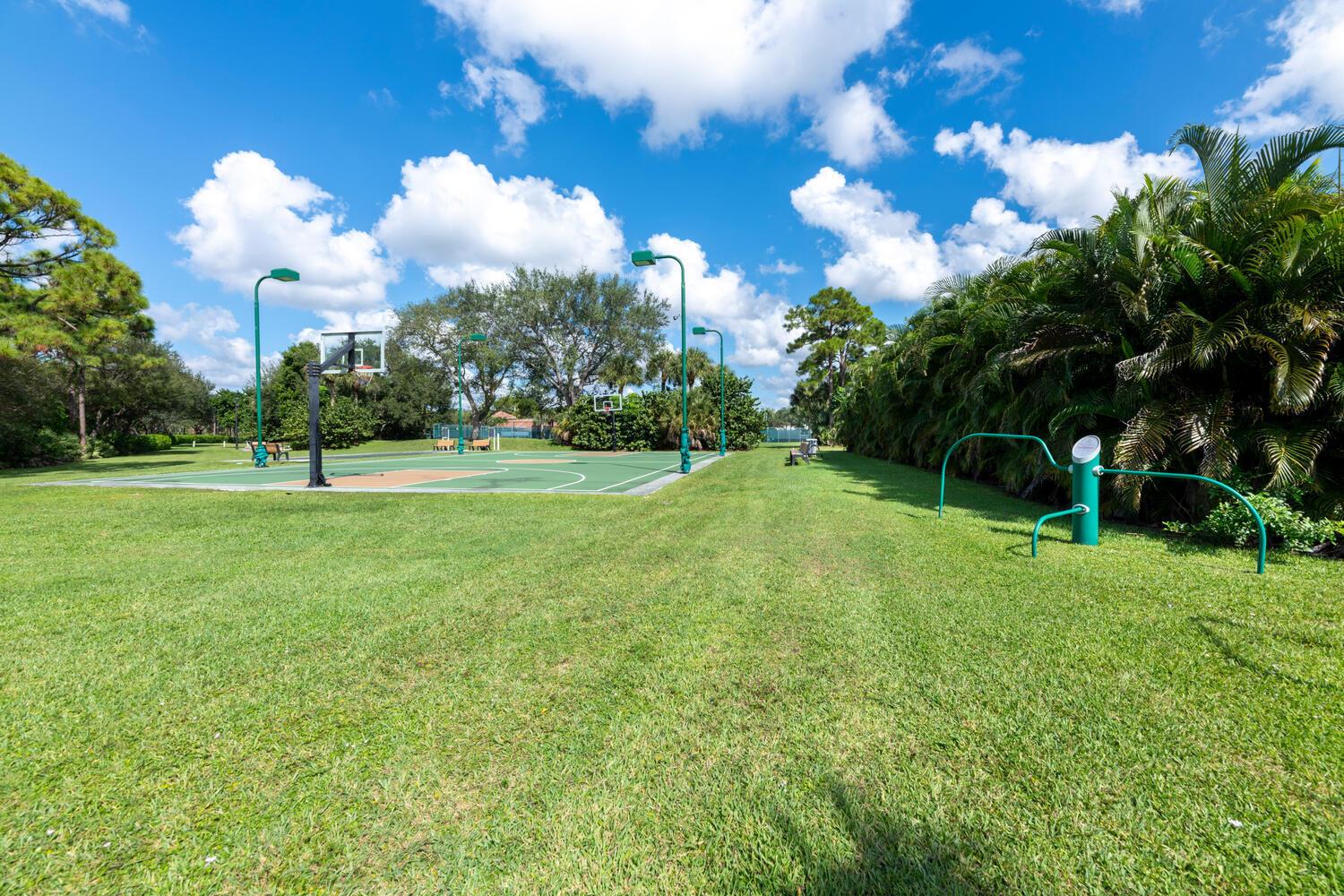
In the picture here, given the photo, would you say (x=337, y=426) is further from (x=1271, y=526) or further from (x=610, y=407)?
(x=1271, y=526)

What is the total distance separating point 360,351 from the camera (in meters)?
16.0

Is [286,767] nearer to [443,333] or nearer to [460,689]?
[460,689]

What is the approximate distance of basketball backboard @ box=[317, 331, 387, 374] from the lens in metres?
14.4

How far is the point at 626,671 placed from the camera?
333 cm

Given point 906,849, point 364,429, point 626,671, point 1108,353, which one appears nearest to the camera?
point 906,849

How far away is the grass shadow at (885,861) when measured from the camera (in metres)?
1.81

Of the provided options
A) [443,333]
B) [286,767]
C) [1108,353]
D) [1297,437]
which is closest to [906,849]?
→ [286,767]

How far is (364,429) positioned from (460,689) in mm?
46141

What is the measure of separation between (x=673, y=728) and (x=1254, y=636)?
3.98m

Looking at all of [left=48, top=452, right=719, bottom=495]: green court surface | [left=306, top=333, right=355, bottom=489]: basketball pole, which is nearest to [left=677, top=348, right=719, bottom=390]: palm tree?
[left=48, top=452, right=719, bottom=495]: green court surface

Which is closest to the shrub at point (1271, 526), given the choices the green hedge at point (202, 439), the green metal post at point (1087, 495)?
the green metal post at point (1087, 495)

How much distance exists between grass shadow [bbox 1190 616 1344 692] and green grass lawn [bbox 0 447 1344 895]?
23 mm

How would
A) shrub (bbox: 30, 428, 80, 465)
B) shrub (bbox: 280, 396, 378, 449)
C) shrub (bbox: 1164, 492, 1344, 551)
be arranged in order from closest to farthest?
shrub (bbox: 1164, 492, 1344, 551)
shrub (bbox: 30, 428, 80, 465)
shrub (bbox: 280, 396, 378, 449)

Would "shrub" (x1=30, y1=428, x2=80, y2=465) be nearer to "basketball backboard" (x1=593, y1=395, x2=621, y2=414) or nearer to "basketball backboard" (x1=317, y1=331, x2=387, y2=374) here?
"basketball backboard" (x1=317, y1=331, x2=387, y2=374)
